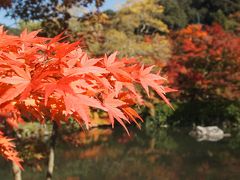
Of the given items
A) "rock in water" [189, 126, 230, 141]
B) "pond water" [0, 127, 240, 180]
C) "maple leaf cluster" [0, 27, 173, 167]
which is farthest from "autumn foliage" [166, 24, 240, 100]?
"maple leaf cluster" [0, 27, 173, 167]

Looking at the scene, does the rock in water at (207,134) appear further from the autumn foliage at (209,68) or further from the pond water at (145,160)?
the autumn foliage at (209,68)

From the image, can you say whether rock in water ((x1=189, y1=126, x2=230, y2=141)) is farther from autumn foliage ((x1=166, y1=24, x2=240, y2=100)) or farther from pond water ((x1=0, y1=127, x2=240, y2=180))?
autumn foliage ((x1=166, y1=24, x2=240, y2=100))

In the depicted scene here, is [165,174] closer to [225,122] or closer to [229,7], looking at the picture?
[225,122]

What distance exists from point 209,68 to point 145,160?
31.4ft

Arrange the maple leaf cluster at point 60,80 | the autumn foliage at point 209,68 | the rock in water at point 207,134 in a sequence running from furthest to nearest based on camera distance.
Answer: the autumn foliage at point 209,68
the rock in water at point 207,134
the maple leaf cluster at point 60,80

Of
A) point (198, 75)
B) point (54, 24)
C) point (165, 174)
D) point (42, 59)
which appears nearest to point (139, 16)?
point (198, 75)

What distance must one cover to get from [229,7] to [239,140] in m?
24.3

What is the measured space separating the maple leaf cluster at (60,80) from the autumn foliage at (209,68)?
57.6 ft

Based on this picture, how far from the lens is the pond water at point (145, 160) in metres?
9.95

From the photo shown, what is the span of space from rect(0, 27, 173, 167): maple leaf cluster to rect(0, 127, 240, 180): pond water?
21.7ft

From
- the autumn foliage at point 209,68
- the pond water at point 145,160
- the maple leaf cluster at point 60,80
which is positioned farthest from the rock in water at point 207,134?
the maple leaf cluster at point 60,80

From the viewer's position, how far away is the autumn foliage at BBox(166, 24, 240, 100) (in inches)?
745

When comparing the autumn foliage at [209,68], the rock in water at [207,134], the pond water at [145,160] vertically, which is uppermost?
the autumn foliage at [209,68]

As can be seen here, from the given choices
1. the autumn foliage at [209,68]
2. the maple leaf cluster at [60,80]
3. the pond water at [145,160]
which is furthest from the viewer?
the autumn foliage at [209,68]
